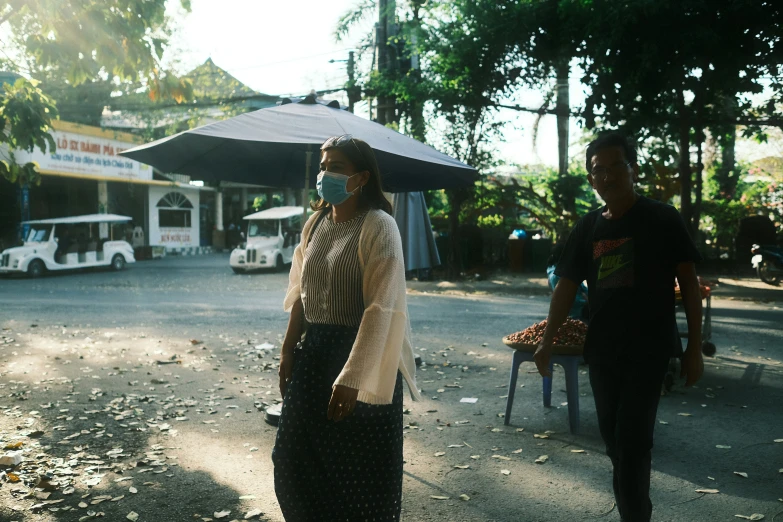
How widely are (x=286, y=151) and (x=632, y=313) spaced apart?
418 cm

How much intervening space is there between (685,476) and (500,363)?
3.69m

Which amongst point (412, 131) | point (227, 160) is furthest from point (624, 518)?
point (412, 131)

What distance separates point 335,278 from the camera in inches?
110

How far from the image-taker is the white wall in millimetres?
32031

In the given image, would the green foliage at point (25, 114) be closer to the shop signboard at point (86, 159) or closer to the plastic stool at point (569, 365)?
the plastic stool at point (569, 365)

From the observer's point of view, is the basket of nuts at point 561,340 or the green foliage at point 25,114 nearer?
the basket of nuts at point 561,340

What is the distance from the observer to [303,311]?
10.2 feet

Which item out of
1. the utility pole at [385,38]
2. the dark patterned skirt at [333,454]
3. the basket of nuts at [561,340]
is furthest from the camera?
the utility pole at [385,38]

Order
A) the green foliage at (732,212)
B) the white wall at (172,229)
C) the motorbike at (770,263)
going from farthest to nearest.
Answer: the white wall at (172,229)
the green foliage at (732,212)
the motorbike at (770,263)

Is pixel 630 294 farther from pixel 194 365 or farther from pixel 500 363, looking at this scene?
pixel 194 365

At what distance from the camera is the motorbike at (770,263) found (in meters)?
15.5

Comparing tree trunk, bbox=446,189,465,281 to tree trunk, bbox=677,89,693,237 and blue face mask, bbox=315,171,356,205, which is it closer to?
tree trunk, bbox=677,89,693,237

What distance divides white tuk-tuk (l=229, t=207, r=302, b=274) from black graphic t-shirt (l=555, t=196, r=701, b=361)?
2010 cm

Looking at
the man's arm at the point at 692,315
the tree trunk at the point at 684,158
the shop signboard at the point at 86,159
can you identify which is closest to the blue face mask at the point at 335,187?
the man's arm at the point at 692,315
